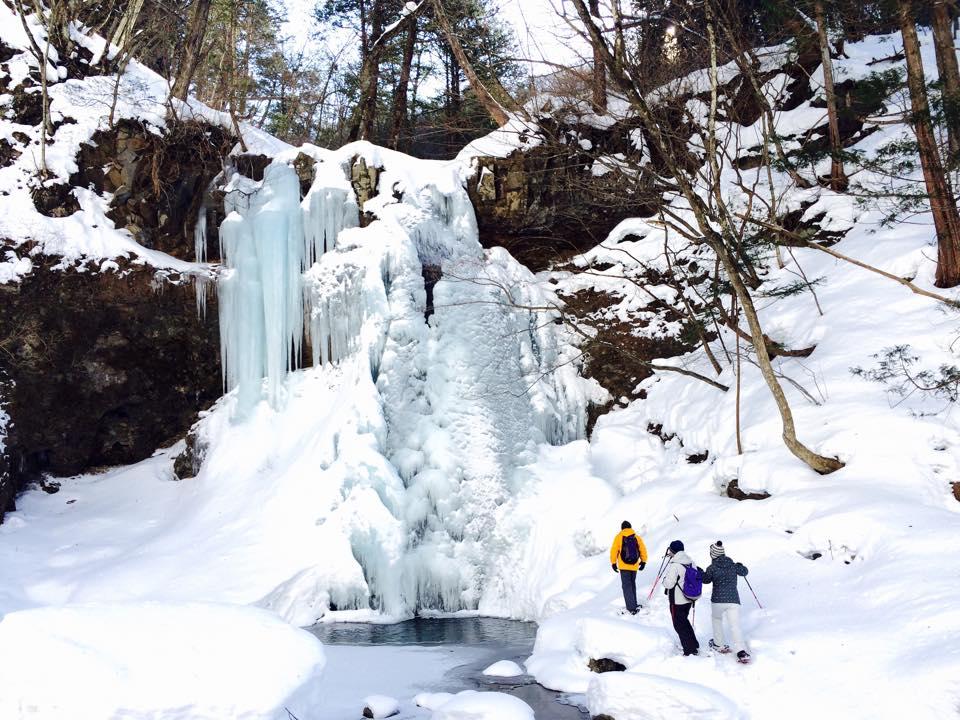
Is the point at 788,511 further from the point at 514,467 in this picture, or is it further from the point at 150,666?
the point at 150,666

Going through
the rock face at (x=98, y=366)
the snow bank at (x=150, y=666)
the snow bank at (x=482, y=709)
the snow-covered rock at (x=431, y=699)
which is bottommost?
the snow-covered rock at (x=431, y=699)

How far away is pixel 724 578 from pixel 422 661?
374 cm

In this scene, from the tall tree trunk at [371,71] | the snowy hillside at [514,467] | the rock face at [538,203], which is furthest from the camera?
the tall tree trunk at [371,71]

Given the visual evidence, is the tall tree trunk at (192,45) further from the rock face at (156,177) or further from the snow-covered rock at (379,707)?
the snow-covered rock at (379,707)

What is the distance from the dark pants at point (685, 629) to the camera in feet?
22.4

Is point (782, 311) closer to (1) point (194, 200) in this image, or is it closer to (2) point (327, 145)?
(1) point (194, 200)

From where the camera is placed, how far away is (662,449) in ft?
41.7

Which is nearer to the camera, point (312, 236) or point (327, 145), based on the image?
point (312, 236)

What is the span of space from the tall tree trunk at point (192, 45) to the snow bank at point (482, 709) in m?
14.7

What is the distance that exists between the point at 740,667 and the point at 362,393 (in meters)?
8.04

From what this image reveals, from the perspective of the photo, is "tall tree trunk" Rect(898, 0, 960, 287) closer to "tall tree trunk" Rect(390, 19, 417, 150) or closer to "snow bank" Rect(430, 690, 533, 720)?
"snow bank" Rect(430, 690, 533, 720)

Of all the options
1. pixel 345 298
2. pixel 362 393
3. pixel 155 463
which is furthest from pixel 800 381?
pixel 155 463

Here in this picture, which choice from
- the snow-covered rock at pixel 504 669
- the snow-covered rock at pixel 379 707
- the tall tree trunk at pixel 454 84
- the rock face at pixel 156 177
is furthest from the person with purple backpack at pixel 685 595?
the tall tree trunk at pixel 454 84

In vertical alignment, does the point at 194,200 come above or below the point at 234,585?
above
